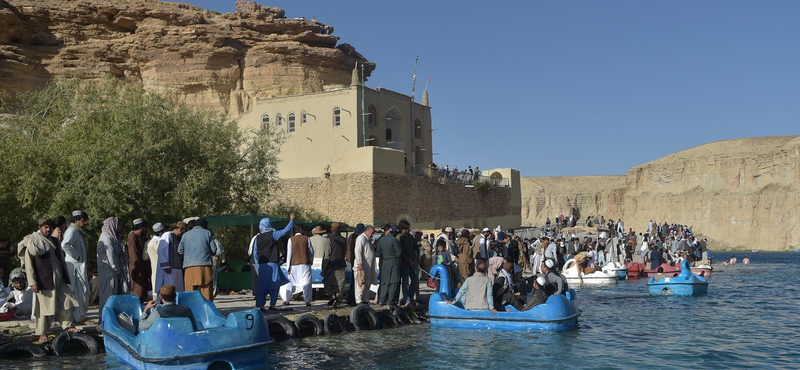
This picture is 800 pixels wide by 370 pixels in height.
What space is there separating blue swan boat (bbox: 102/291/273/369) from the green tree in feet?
23.8

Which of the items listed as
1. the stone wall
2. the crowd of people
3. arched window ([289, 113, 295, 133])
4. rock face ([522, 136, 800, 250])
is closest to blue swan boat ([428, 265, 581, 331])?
the crowd of people

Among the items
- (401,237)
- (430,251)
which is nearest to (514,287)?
(401,237)

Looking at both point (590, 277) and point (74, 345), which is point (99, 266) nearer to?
point (74, 345)

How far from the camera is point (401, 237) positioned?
1435cm

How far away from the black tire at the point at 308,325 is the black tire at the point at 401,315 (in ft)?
6.42

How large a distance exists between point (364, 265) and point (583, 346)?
4.52m

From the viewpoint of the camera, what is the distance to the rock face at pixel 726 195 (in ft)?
295

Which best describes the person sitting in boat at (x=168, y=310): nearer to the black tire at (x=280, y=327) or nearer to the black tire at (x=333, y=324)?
the black tire at (x=280, y=327)

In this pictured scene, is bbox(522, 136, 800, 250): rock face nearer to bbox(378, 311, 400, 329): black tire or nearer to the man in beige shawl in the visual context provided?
bbox(378, 311, 400, 329): black tire

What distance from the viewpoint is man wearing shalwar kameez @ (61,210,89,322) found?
1081 cm

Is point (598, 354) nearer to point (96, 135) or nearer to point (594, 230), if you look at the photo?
point (96, 135)

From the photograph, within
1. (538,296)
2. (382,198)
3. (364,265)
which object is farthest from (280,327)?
(382,198)

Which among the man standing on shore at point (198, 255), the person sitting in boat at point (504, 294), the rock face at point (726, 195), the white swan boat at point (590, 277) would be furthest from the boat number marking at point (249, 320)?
the rock face at point (726, 195)

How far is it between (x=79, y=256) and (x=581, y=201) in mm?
134400
